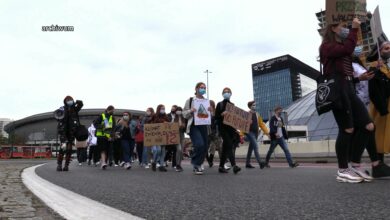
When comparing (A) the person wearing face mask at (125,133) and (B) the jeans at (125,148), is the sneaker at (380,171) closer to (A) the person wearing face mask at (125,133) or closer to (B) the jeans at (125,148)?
(B) the jeans at (125,148)

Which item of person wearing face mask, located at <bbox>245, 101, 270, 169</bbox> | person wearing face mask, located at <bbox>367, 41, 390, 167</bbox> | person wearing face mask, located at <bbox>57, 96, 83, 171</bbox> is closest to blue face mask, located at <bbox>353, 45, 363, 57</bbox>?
person wearing face mask, located at <bbox>367, 41, 390, 167</bbox>

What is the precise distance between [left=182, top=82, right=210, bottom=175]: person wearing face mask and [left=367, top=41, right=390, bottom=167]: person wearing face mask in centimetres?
351

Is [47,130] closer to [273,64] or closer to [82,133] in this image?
[273,64]

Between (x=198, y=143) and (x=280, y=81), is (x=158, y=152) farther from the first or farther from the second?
(x=280, y=81)

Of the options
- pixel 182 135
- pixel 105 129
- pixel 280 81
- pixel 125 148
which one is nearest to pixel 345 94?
pixel 182 135

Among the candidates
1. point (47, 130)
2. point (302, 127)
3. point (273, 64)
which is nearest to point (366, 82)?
point (302, 127)

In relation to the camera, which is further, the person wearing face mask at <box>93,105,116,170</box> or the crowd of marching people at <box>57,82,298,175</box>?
the person wearing face mask at <box>93,105,116,170</box>

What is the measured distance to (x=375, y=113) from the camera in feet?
19.2

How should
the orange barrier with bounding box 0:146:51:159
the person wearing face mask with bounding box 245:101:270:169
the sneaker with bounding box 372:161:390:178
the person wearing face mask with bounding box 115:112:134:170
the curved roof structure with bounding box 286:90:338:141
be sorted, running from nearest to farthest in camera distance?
the sneaker with bounding box 372:161:390:178 < the person wearing face mask with bounding box 245:101:270:169 < the person wearing face mask with bounding box 115:112:134:170 < the orange barrier with bounding box 0:146:51:159 < the curved roof structure with bounding box 286:90:338:141

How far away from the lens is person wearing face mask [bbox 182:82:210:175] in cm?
838

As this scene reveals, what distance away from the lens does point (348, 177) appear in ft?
15.9

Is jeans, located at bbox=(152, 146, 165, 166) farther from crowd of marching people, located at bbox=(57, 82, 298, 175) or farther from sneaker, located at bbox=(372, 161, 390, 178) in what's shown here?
sneaker, located at bbox=(372, 161, 390, 178)

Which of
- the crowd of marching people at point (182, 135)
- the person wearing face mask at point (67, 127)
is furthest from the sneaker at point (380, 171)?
the person wearing face mask at point (67, 127)

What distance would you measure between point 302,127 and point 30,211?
52.4 m
